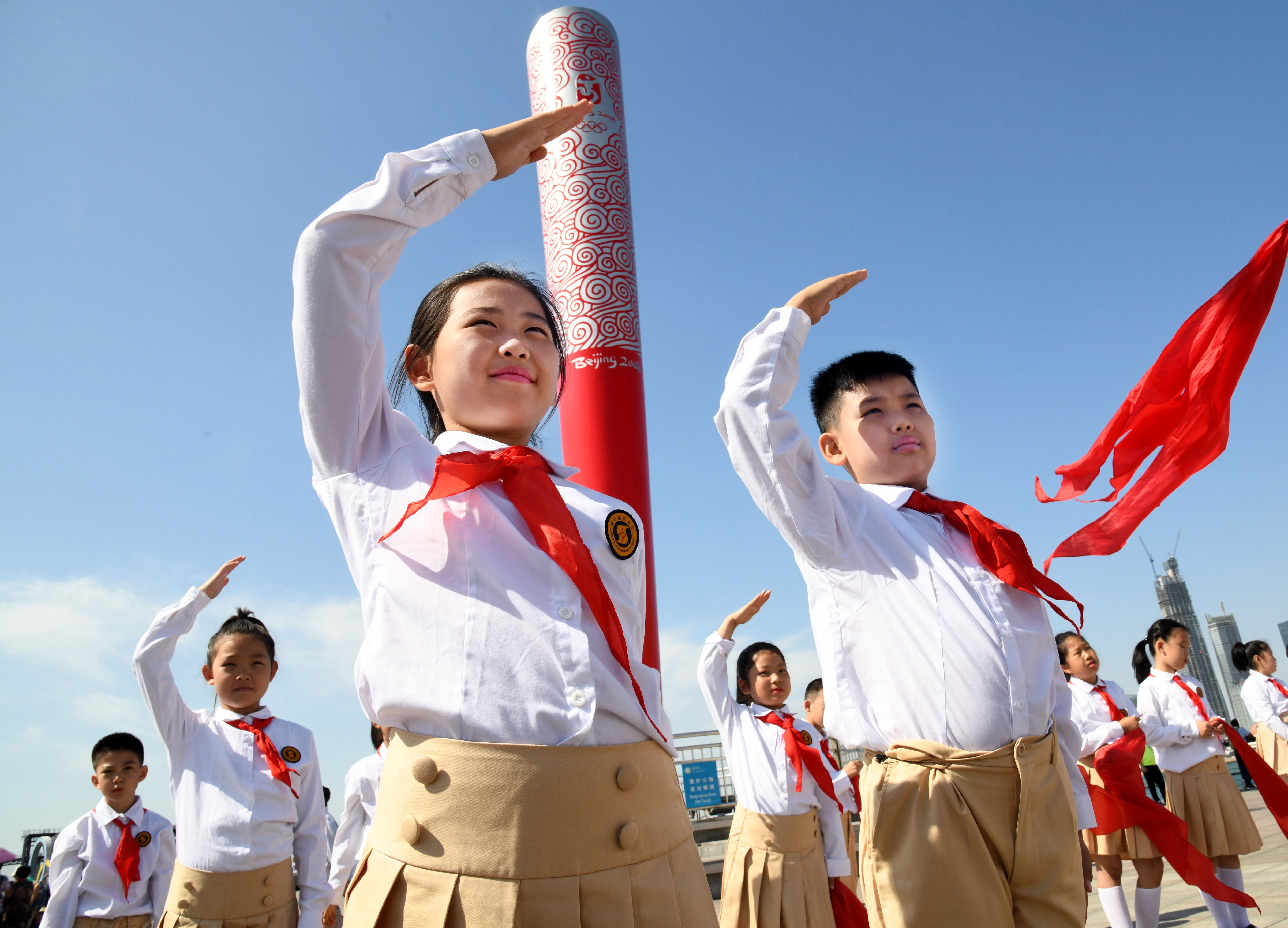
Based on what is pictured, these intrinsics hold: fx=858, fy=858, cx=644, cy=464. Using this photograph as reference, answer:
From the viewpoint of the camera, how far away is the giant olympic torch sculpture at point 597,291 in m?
6.15

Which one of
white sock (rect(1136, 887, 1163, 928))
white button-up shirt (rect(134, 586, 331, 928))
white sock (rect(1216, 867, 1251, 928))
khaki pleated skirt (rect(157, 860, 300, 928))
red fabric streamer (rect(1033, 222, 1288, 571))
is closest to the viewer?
red fabric streamer (rect(1033, 222, 1288, 571))

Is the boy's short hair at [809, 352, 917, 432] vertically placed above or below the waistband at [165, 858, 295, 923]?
above

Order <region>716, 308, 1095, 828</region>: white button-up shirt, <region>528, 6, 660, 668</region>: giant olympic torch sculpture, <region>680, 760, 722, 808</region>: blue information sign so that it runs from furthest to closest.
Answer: <region>680, 760, 722, 808</region>: blue information sign, <region>528, 6, 660, 668</region>: giant olympic torch sculpture, <region>716, 308, 1095, 828</region>: white button-up shirt

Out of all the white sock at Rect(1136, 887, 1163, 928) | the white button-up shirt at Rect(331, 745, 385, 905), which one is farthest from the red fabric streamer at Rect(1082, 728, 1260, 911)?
the white button-up shirt at Rect(331, 745, 385, 905)

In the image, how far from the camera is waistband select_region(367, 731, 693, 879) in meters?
1.12

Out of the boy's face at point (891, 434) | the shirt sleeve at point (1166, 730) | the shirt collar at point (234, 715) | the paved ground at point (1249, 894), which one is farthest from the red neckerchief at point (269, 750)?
the shirt sleeve at point (1166, 730)

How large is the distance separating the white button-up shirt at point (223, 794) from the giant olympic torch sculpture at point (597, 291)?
2483 mm

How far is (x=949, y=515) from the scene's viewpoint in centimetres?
226

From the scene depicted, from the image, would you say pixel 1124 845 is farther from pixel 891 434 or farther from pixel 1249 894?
pixel 891 434

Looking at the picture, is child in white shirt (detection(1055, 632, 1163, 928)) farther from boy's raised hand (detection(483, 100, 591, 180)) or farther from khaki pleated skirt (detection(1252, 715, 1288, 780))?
boy's raised hand (detection(483, 100, 591, 180))

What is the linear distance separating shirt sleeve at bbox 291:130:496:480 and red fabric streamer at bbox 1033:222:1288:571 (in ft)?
5.43

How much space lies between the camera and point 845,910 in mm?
4535

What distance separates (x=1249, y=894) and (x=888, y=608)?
5218mm

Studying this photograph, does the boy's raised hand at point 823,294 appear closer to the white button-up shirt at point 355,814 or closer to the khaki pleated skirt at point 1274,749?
the white button-up shirt at point 355,814
